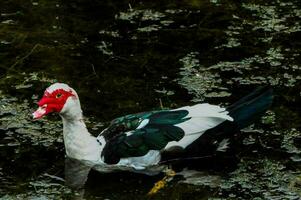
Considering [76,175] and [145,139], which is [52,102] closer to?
[76,175]

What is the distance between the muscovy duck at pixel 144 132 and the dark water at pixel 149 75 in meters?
0.15

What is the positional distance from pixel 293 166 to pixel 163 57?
2.61 m

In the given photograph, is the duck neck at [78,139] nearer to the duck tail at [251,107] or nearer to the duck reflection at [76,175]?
the duck reflection at [76,175]

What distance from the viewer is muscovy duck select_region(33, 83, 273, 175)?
287 inches

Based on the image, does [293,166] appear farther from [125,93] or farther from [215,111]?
[125,93]

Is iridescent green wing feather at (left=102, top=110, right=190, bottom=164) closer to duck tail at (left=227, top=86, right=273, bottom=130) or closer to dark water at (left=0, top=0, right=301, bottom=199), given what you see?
dark water at (left=0, top=0, right=301, bottom=199)

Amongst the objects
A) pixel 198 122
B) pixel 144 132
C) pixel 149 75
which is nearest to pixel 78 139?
pixel 144 132

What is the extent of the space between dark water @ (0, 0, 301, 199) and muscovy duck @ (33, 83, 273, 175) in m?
0.15

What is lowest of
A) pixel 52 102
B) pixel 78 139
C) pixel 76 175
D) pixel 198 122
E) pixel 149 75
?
pixel 76 175

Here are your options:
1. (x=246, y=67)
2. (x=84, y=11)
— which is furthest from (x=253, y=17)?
(x=84, y=11)

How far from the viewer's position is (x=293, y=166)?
7.23 m

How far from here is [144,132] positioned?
729 centimetres

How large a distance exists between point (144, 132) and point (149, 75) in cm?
180

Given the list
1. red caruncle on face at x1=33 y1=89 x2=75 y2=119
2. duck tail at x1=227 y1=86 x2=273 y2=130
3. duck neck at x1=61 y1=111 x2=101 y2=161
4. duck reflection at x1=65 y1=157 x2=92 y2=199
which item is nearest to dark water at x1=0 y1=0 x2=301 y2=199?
duck reflection at x1=65 y1=157 x2=92 y2=199
